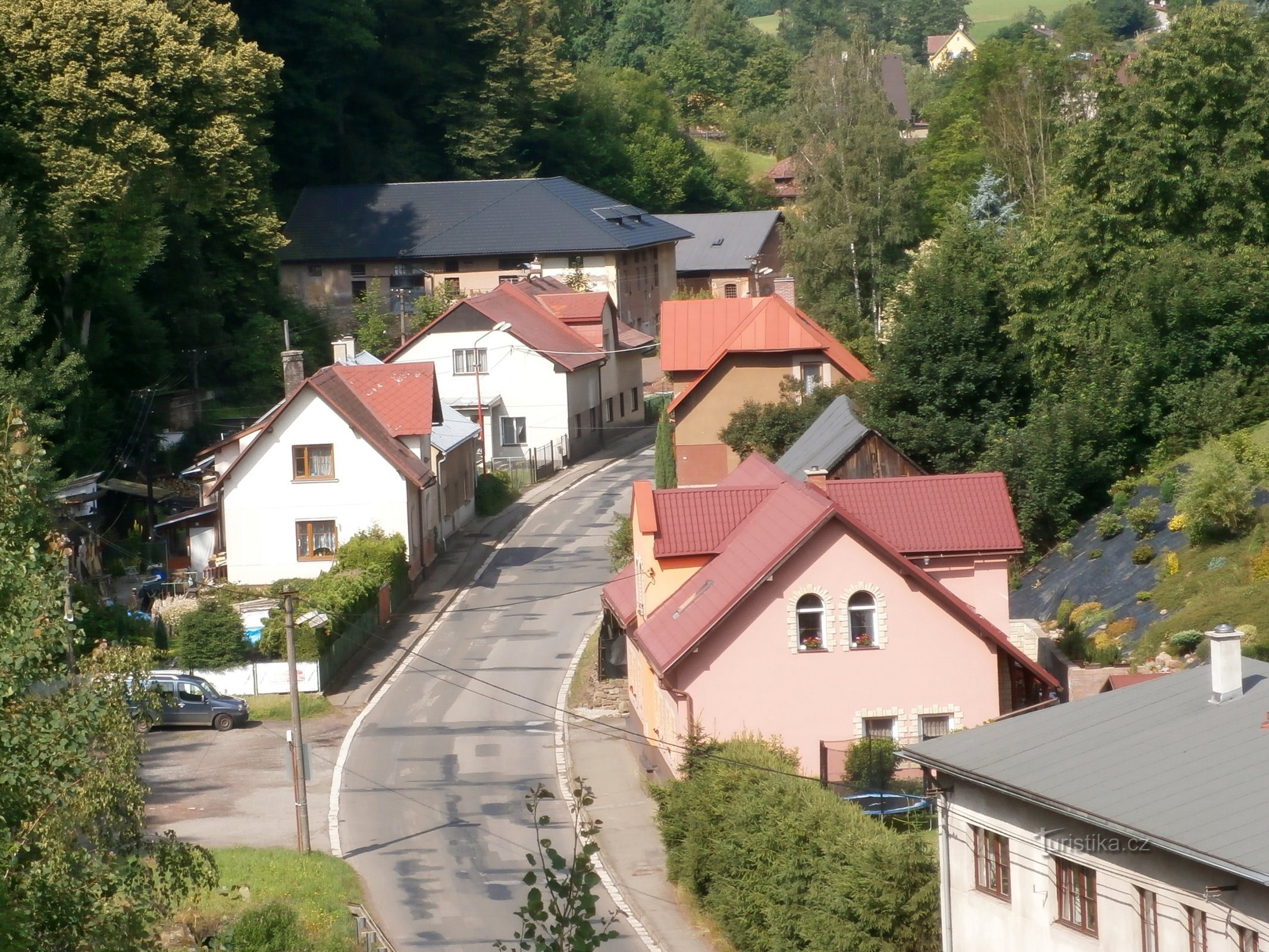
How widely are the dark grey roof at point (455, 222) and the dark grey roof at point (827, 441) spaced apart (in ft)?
99.0

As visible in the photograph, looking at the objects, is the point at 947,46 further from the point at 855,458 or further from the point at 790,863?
the point at 790,863

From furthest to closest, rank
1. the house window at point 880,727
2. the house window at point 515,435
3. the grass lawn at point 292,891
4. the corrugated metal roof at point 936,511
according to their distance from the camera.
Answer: the house window at point 515,435
the corrugated metal roof at point 936,511
the house window at point 880,727
the grass lawn at point 292,891

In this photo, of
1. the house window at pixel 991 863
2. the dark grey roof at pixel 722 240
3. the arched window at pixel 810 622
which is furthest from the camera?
the dark grey roof at pixel 722 240

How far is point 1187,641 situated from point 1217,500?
5.30 metres

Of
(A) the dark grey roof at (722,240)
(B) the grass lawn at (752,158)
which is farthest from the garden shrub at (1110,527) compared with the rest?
(B) the grass lawn at (752,158)

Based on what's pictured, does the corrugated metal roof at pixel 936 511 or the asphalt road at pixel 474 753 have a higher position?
the corrugated metal roof at pixel 936 511

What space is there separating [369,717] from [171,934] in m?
12.4

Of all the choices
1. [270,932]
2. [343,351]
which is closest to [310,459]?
[343,351]

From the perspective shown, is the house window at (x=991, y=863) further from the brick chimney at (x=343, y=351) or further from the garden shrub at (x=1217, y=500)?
the brick chimney at (x=343, y=351)

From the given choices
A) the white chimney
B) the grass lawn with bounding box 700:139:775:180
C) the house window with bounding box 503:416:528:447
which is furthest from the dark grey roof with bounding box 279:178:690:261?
the white chimney

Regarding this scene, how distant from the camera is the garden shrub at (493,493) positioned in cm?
5394

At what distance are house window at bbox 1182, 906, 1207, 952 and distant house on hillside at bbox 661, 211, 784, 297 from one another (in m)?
→ 72.2

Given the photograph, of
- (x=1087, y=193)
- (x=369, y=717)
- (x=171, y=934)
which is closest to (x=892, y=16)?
(x=1087, y=193)

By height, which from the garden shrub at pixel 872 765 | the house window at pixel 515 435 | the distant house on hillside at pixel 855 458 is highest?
the house window at pixel 515 435
